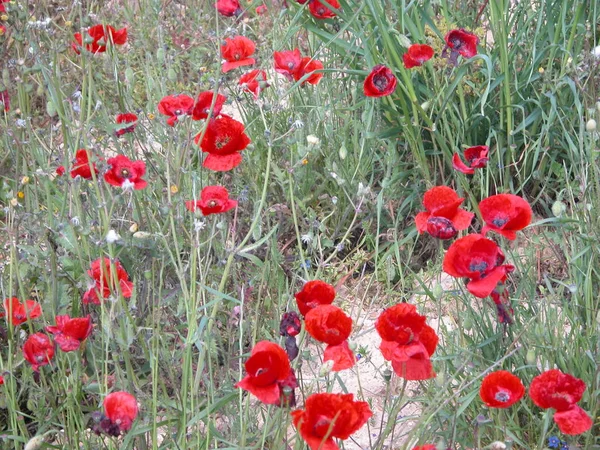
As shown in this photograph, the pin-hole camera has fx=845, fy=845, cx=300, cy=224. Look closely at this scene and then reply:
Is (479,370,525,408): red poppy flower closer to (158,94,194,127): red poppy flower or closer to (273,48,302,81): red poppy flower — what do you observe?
(158,94,194,127): red poppy flower

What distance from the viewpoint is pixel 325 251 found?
110 inches

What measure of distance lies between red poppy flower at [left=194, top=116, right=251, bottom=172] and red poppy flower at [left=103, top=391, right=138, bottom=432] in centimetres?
63

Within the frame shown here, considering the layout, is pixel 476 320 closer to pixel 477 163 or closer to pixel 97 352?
pixel 477 163

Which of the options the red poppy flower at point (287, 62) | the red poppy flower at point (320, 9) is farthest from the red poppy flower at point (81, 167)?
the red poppy flower at point (320, 9)

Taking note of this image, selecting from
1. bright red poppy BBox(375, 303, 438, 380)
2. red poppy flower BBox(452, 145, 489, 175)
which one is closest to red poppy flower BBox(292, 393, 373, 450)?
bright red poppy BBox(375, 303, 438, 380)

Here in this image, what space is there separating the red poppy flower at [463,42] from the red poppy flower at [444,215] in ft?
2.89

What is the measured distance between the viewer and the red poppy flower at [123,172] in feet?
5.97

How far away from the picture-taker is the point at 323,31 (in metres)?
2.79

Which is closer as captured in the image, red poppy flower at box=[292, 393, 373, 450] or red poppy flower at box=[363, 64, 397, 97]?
red poppy flower at box=[292, 393, 373, 450]

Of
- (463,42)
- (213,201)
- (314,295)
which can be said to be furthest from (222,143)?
(463,42)

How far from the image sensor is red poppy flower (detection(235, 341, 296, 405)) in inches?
49.8

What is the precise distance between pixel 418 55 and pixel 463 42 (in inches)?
5.2

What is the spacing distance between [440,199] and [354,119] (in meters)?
1.19

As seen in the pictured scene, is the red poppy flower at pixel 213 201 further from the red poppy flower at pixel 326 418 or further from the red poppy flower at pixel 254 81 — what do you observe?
the red poppy flower at pixel 254 81
